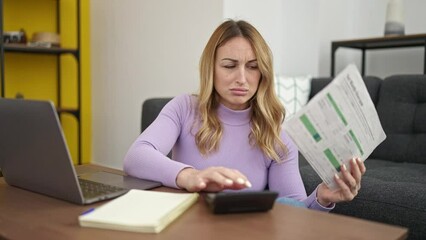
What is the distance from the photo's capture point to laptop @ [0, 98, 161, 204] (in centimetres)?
76

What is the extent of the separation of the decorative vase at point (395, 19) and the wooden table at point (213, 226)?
7.13 feet

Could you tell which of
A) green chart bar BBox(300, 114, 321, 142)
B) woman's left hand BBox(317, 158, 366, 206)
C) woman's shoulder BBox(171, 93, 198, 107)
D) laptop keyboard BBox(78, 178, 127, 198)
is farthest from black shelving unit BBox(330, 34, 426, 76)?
laptop keyboard BBox(78, 178, 127, 198)

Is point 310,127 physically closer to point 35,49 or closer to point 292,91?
point 292,91

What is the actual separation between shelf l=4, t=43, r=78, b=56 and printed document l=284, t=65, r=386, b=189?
2.53m

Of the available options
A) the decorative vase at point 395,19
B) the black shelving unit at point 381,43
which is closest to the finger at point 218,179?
the black shelving unit at point 381,43

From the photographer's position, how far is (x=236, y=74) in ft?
4.13

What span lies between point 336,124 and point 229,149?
508mm

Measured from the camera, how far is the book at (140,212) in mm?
672

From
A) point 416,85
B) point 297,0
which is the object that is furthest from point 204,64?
point 297,0

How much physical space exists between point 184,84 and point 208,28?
0.36 m

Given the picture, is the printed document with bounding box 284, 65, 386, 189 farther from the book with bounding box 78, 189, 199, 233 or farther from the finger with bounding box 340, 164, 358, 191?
the book with bounding box 78, 189, 199, 233

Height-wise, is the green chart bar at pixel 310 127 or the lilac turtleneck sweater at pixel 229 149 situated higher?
the green chart bar at pixel 310 127

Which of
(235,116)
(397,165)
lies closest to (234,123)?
(235,116)

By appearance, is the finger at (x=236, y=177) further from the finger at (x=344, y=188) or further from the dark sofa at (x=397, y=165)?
the dark sofa at (x=397, y=165)
